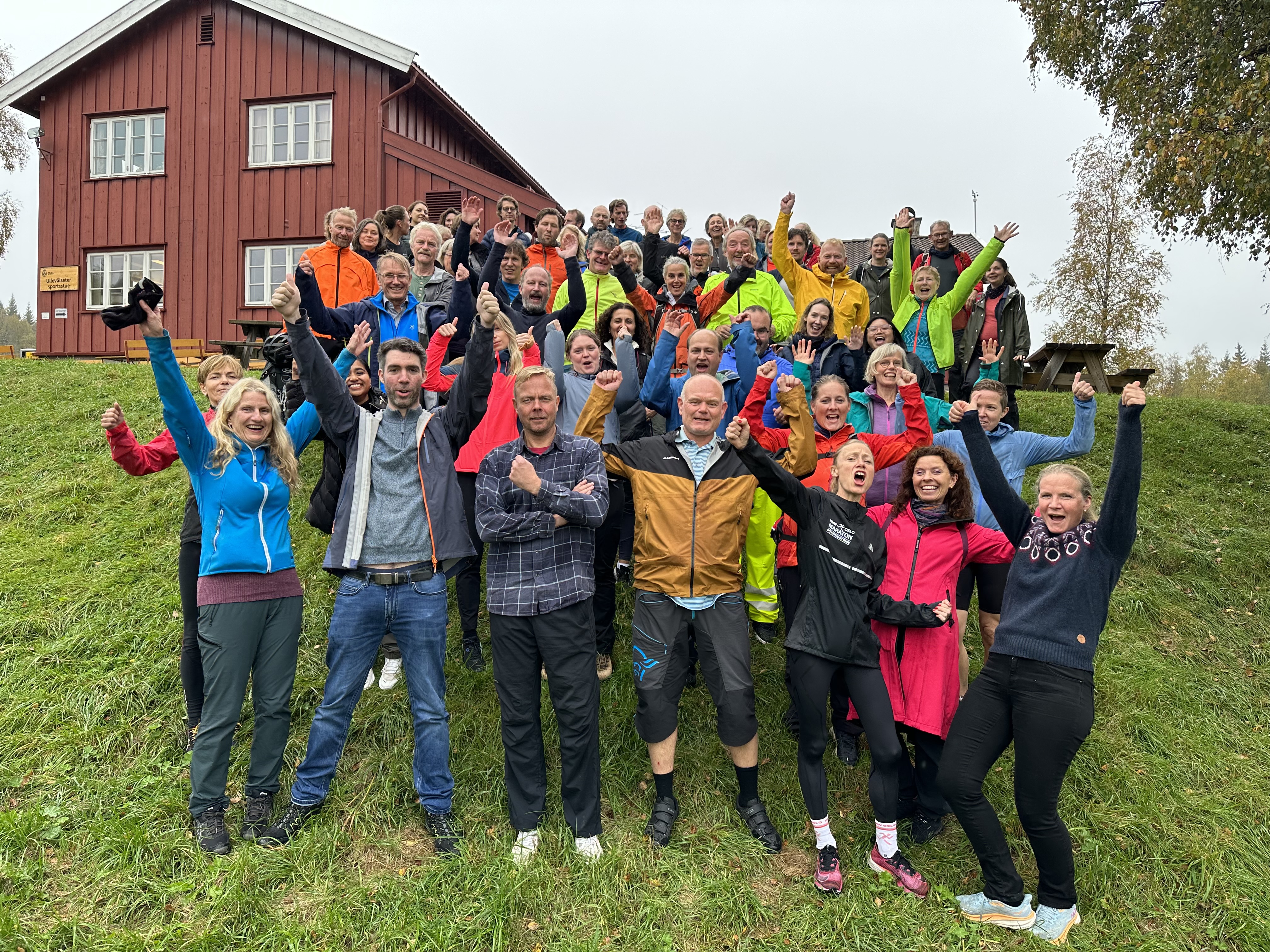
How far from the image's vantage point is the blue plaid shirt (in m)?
4.02

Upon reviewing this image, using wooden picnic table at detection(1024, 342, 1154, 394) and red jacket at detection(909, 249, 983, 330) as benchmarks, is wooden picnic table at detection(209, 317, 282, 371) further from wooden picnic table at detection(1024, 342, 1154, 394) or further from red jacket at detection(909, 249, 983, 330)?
wooden picnic table at detection(1024, 342, 1154, 394)

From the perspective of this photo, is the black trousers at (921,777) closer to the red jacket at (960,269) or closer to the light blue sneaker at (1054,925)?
the light blue sneaker at (1054,925)

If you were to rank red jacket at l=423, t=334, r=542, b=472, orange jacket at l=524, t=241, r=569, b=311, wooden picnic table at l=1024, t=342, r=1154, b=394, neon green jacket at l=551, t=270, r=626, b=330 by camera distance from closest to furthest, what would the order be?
red jacket at l=423, t=334, r=542, b=472 → neon green jacket at l=551, t=270, r=626, b=330 → orange jacket at l=524, t=241, r=569, b=311 → wooden picnic table at l=1024, t=342, r=1154, b=394

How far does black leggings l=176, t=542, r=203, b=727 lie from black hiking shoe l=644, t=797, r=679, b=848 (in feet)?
8.55

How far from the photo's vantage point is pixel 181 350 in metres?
15.9

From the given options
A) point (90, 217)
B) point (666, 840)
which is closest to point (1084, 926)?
point (666, 840)

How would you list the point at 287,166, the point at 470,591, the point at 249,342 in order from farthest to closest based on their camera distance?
the point at 287,166, the point at 249,342, the point at 470,591

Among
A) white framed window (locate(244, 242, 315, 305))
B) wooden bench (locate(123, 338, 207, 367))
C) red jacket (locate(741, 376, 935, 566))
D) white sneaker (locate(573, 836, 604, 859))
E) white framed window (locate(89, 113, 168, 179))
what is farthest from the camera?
white framed window (locate(89, 113, 168, 179))

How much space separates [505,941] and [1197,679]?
5.63 metres

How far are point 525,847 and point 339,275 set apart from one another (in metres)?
5.16

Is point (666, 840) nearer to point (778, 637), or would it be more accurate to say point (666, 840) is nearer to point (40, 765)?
point (778, 637)

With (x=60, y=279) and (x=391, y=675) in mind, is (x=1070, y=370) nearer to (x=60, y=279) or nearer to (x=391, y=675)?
(x=391, y=675)

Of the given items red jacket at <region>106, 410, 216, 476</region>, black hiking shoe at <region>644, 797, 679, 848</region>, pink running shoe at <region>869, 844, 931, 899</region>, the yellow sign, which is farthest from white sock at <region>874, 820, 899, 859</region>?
the yellow sign

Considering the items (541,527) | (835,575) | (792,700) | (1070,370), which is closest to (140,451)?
(541,527)
